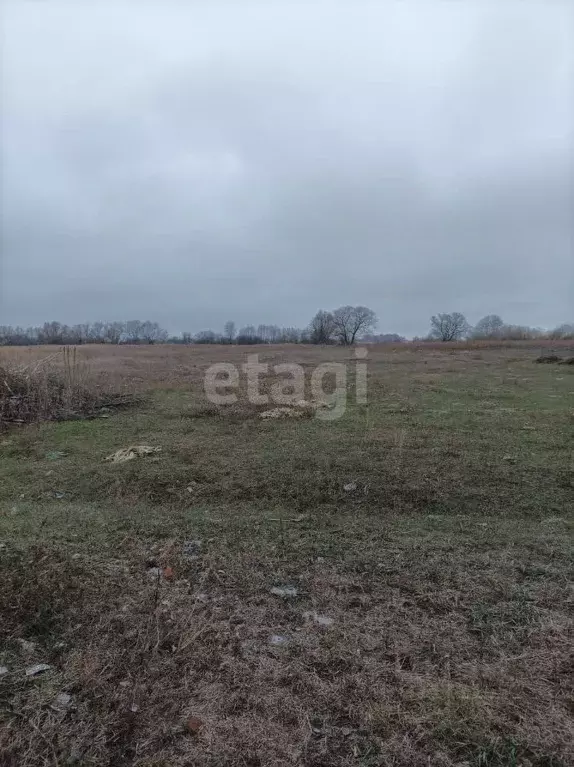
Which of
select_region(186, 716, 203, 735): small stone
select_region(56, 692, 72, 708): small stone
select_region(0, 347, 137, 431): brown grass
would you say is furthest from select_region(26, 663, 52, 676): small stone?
select_region(0, 347, 137, 431): brown grass

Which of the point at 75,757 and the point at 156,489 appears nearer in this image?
the point at 75,757

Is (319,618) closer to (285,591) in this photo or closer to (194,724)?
(285,591)

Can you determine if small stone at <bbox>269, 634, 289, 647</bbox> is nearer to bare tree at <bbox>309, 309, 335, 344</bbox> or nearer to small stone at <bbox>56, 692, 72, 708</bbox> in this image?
small stone at <bbox>56, 692, 72, 708</bbox>

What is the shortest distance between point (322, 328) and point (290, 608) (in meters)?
63.3

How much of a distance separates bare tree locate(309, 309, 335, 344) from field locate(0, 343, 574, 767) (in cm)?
5759

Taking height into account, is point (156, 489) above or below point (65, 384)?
below

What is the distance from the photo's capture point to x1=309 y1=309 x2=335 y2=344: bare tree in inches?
2471

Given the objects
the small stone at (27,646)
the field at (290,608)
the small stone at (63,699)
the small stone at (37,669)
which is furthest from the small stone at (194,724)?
the small stone at (27,646)

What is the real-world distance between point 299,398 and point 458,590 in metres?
6.07

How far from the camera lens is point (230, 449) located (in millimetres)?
5152

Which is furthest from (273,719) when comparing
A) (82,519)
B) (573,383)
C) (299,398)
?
(573,383)

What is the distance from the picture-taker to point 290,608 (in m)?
2.25

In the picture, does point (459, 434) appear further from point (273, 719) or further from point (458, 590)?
point (273, 719)

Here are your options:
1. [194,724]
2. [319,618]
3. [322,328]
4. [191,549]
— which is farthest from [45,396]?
[322,328]
